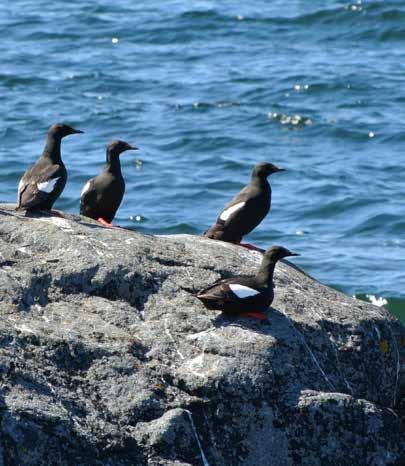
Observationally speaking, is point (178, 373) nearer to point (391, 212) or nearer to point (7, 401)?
point (7, 401)

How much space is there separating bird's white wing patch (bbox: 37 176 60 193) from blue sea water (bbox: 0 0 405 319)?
6600mm

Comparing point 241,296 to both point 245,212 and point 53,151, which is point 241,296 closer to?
point 245,212

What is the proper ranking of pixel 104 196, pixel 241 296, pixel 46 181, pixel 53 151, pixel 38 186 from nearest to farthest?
pixel 241 296, pixel 38 186, pixel 46 181, pixel 104 196, pixel 53 151

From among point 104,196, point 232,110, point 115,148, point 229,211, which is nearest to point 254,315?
point 229,211

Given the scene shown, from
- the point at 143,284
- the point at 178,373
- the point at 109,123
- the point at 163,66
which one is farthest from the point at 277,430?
the point at 163,66

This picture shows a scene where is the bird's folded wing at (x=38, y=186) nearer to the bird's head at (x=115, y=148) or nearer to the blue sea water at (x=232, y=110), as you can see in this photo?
the bird's head at (x=115, y=148)

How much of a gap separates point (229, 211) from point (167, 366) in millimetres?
2861

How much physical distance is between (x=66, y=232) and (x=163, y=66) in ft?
53.5

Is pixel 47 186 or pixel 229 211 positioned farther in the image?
pixel 229 211

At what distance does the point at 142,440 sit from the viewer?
7230mm

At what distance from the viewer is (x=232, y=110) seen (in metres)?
22.6

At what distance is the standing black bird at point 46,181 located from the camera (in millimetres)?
9375

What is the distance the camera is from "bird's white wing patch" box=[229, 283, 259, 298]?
7.95 meters

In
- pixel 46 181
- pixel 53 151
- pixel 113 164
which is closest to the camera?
pixel 46 181
